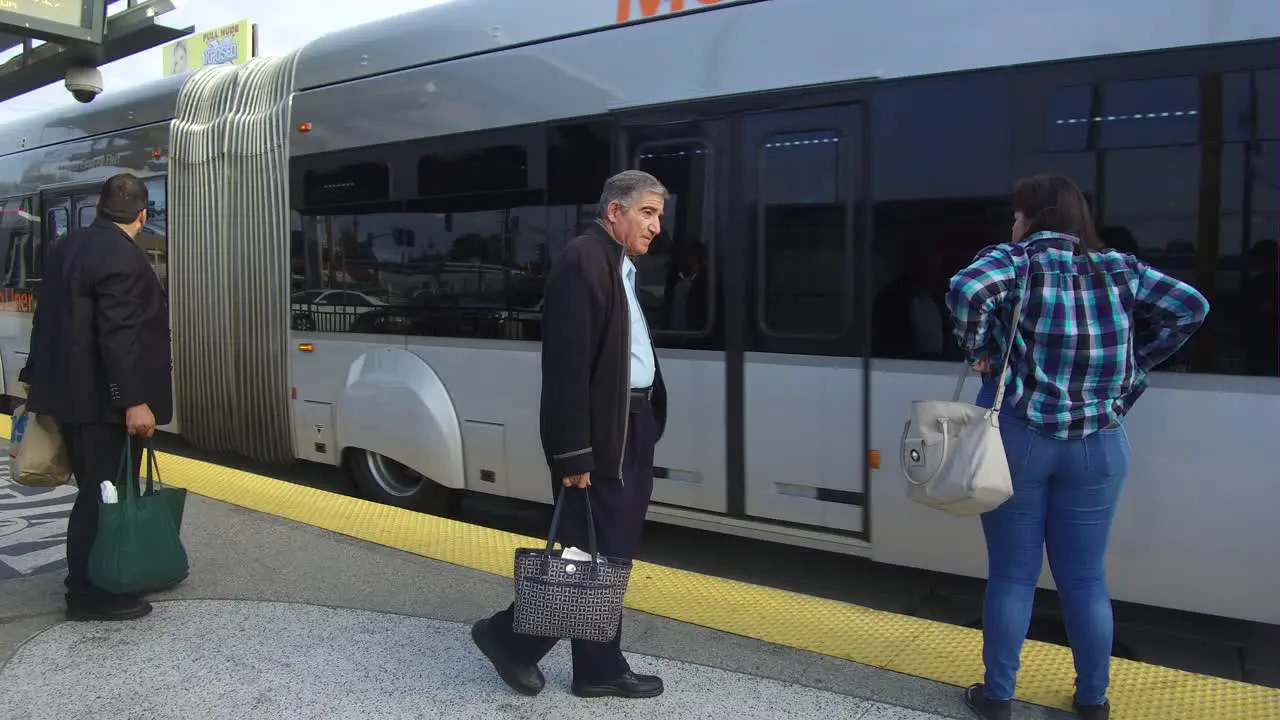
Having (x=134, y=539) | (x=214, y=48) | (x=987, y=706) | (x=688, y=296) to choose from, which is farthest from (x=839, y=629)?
(x=214, y=48)

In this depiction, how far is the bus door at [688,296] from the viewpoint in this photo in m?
4.36

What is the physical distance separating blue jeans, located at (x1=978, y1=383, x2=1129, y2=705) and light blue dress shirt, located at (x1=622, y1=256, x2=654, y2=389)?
1.01m

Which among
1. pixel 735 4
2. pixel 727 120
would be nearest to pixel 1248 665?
pixel 727 120

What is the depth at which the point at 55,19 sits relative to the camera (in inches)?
216

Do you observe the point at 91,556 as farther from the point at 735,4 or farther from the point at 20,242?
the point at 20,242

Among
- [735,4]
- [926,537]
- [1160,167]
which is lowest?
[926,537]

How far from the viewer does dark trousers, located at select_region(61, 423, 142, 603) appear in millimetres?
3631

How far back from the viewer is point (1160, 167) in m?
3.36

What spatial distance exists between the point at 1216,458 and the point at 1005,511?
113cm

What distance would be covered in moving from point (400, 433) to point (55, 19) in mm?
3138

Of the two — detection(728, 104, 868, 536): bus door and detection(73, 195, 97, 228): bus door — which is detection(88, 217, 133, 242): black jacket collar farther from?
detection(73, 195, 97, 228): bus door

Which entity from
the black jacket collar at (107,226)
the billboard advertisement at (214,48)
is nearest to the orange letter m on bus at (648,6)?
the black jacket collar at (107,226)

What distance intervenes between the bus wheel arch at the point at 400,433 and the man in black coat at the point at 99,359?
1778 millimetres

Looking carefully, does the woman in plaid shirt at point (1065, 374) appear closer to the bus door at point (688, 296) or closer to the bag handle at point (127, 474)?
the bus door at point (688, 296)
